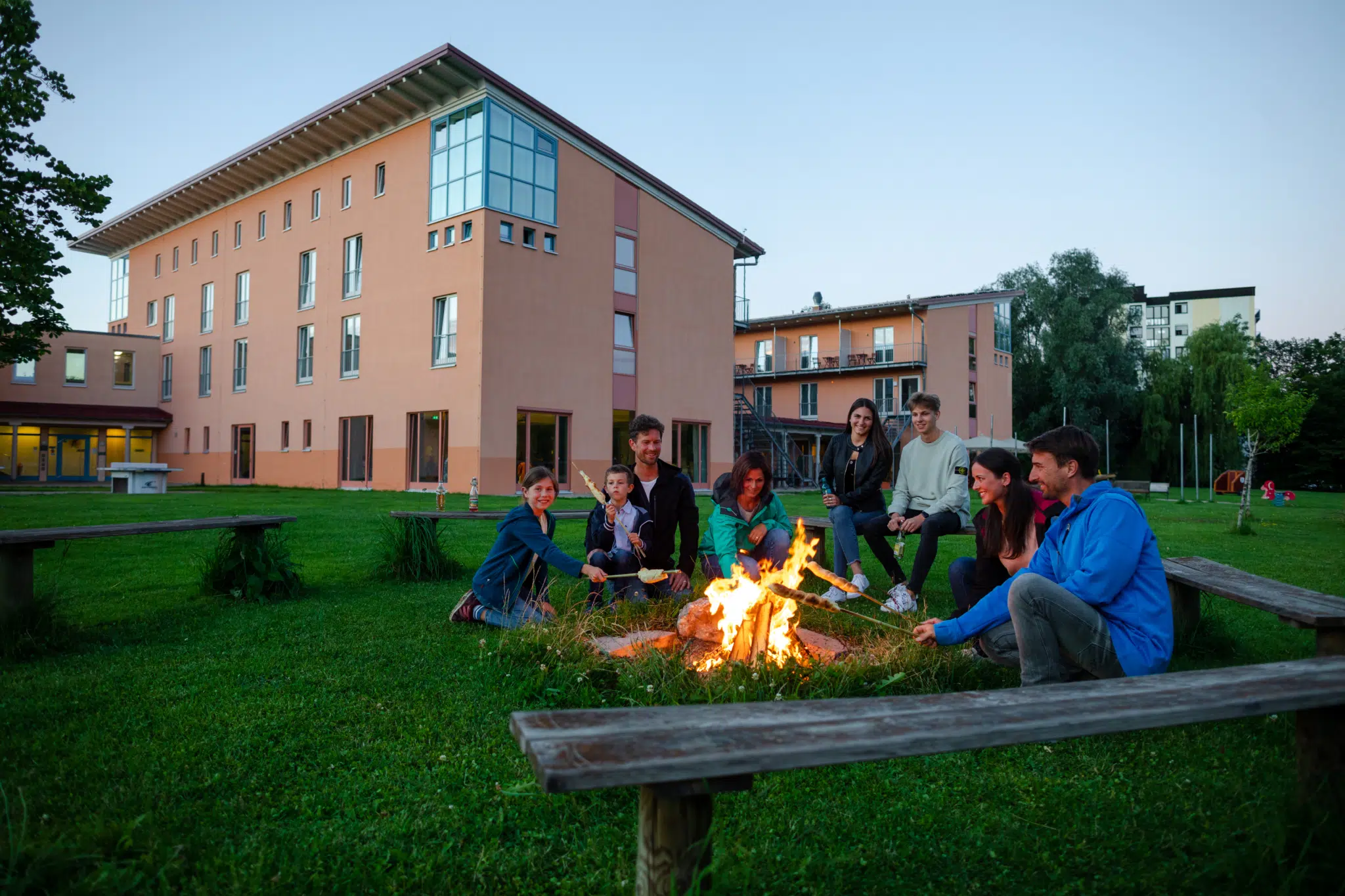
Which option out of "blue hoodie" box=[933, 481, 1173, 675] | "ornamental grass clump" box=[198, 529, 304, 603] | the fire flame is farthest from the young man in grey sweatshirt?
"ornamental grass clump" box=[198, 529, 304, 603]

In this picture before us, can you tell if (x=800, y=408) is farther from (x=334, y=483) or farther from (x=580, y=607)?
(x=580, y=607)

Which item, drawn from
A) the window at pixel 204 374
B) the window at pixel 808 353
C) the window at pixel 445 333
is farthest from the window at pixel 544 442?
the window at pixel 808 353

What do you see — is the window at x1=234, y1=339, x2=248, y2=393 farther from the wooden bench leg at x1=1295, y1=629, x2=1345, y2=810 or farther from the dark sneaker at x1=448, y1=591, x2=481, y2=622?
the wooden bench leg at x1=1295, y1=629, x2=1345, y2=810

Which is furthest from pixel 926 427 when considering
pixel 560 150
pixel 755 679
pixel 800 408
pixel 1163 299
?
pixel 1163 299

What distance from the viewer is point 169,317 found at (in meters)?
37.2

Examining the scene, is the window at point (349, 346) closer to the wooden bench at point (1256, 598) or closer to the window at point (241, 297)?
the window at point (241, 297)

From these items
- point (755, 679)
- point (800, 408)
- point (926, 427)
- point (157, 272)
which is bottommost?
point (755, 679)

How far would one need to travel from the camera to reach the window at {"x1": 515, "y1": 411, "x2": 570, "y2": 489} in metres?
23.9

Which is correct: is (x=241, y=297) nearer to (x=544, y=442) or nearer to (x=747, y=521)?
(x=544, y=442)

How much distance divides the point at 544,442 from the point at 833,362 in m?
23.6

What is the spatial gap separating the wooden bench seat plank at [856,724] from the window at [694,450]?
87.8ft

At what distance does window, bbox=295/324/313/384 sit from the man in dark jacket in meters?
25.0

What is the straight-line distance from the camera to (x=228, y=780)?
3.17 meters

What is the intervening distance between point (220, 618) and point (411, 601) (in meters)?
1.40
